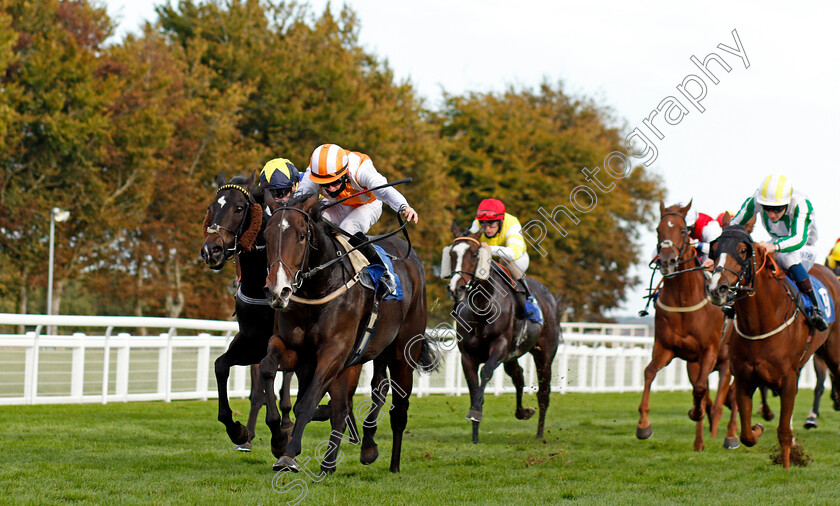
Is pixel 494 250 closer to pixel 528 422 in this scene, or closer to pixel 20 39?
pixel 528 422

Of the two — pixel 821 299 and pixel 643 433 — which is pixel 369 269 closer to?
pixel 643 433

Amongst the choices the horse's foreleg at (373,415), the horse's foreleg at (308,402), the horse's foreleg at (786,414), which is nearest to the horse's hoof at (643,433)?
the horse's foreleg at (786,414)

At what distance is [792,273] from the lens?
8289 millimetres

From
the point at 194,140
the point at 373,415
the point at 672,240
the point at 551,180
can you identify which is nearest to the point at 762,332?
the point at 672,240

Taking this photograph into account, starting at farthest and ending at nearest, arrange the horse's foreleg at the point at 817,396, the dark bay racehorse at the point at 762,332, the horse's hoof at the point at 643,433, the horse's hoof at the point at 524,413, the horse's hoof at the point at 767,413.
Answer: the horse's foreleg at the point at 817,396, the horse's hoof at the point at 767,413, the horse's hoof at the point at 524,413, the horse's hoof at the point at 643,433, the dark bay racehorse at the point at 762,332

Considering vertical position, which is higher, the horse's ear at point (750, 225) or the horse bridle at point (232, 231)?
the horse's ear at point (750, 225)

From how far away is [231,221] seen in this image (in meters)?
6.18

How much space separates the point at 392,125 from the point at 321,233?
22351 mm

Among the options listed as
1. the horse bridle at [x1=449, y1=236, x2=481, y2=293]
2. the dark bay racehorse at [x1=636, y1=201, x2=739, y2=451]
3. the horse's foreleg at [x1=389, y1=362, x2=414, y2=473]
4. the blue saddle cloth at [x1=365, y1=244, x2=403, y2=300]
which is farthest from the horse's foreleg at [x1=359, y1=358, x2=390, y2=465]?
the dark bay racehorse at [x1=636, y1=201, x2=739, y2=451]

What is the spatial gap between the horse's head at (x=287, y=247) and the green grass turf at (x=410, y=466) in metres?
1.15

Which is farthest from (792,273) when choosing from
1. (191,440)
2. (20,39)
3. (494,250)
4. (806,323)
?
(20,39)

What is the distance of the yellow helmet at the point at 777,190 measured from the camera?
8.05m

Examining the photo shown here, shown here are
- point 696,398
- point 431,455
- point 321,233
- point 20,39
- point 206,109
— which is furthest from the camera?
point 206,109

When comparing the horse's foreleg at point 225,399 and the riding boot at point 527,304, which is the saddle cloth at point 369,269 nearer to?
the horse's foreleg at point 225,399
